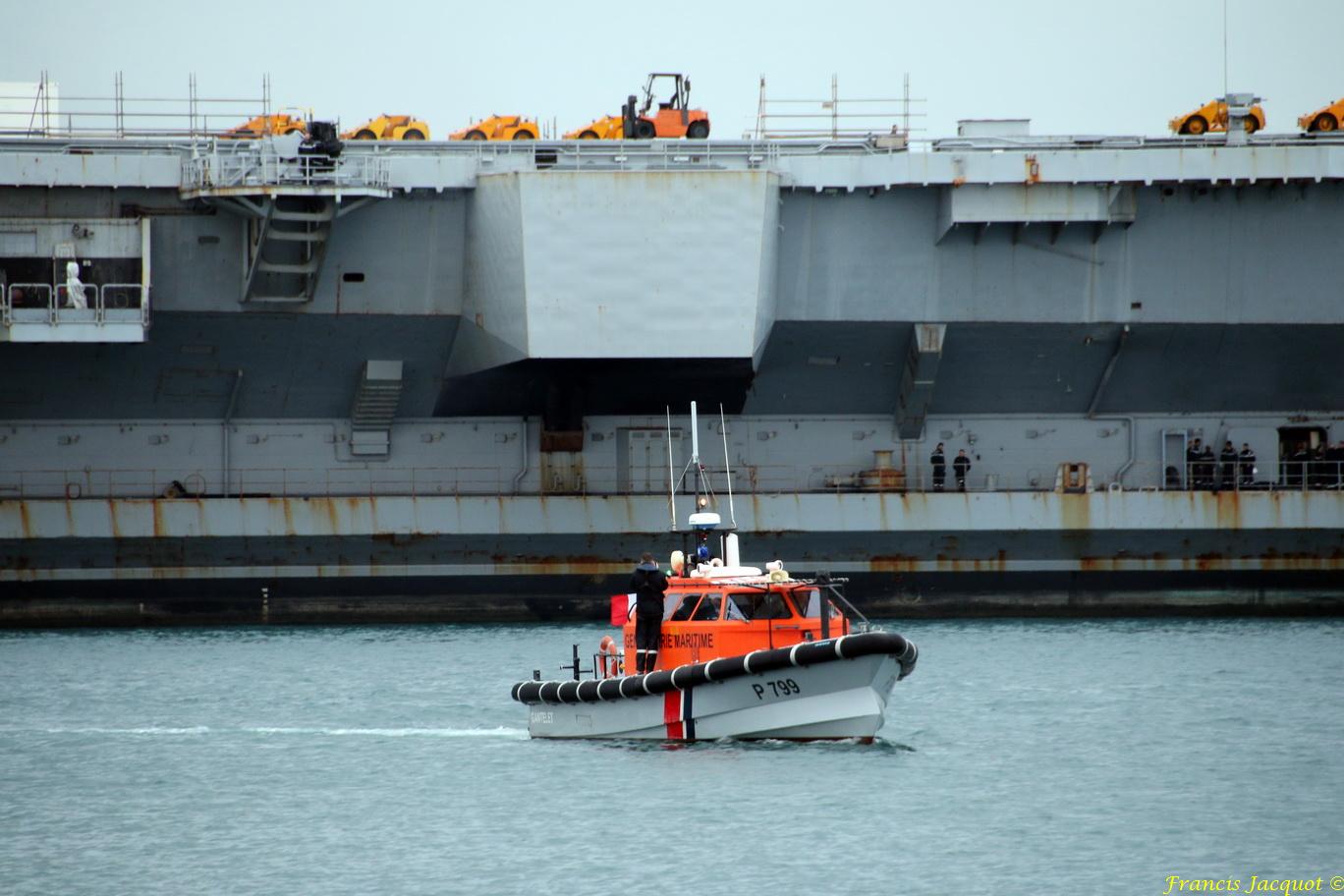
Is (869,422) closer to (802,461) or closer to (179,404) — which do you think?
(802,461)

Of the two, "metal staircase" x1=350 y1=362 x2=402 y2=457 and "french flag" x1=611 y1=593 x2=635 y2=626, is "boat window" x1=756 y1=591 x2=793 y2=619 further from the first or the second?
"metal staircase" x1=350 y1=362 x2=402 y2=457

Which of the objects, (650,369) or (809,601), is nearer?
(809,601)

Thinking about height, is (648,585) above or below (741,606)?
above

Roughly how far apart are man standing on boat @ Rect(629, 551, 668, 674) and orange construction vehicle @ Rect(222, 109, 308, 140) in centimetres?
1902

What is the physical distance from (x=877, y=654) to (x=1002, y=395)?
23478mm

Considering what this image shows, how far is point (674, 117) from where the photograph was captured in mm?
47156

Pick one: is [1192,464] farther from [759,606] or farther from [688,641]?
[688,641]

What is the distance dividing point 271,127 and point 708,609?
2665cm

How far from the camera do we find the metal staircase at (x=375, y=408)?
43531 millimetres

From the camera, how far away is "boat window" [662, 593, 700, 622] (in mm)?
24953

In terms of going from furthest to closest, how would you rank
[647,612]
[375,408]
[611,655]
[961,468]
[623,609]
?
[961,468], [375,408], [611,655], [623,609], [647,612]

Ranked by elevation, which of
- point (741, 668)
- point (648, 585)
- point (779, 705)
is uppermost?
point (648, 585)

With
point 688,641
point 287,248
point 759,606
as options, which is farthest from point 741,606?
point 287,248

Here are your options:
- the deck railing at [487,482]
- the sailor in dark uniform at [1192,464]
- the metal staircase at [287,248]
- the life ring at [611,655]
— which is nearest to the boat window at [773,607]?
the life ring at [611,655]
